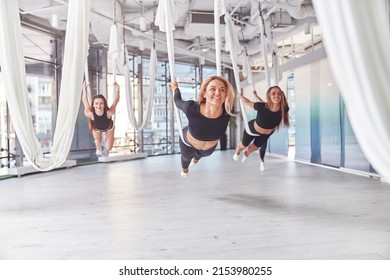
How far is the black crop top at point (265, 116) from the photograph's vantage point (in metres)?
4.59

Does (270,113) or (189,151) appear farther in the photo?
(270,113)

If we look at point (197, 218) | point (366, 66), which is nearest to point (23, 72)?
point (197, 218)

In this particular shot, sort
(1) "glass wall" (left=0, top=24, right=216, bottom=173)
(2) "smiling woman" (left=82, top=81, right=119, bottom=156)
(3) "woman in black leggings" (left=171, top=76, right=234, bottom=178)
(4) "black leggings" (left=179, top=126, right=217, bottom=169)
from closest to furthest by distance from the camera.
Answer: (3) "woman in black leggings" (left=171, top=76, right=234, bottom=178), (4) "black leggings" (left=179, top=126, right=217, bottom=169), (2) "smiling woman" (left=82, top=81, right=119, bottom=156), (1) "glass wall" (left=0, top=24, right=216, bottom=173)

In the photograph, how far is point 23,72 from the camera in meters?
3.62

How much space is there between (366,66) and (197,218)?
7.80 feet

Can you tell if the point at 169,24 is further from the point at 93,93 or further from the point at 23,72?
the point at 93,93

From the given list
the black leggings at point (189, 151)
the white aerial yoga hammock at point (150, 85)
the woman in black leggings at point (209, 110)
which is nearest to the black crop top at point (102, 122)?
the white aerial yoga hammock at point (150, 85)

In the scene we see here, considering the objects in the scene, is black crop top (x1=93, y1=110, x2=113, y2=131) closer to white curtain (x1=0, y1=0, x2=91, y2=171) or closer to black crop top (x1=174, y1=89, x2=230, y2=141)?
white curtain (x1=0, y1=0, x2=91, y2=171)

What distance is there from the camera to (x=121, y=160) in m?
10.1

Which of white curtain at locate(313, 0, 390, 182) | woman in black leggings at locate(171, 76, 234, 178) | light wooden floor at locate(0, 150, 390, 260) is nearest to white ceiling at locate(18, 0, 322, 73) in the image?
light wooden floor at locate(0, 150, 390, 260)

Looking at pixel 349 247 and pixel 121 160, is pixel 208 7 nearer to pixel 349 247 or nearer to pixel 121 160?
pixel 121 160

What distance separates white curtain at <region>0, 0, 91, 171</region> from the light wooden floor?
0.89 metres

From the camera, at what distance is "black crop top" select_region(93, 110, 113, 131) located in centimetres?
485
